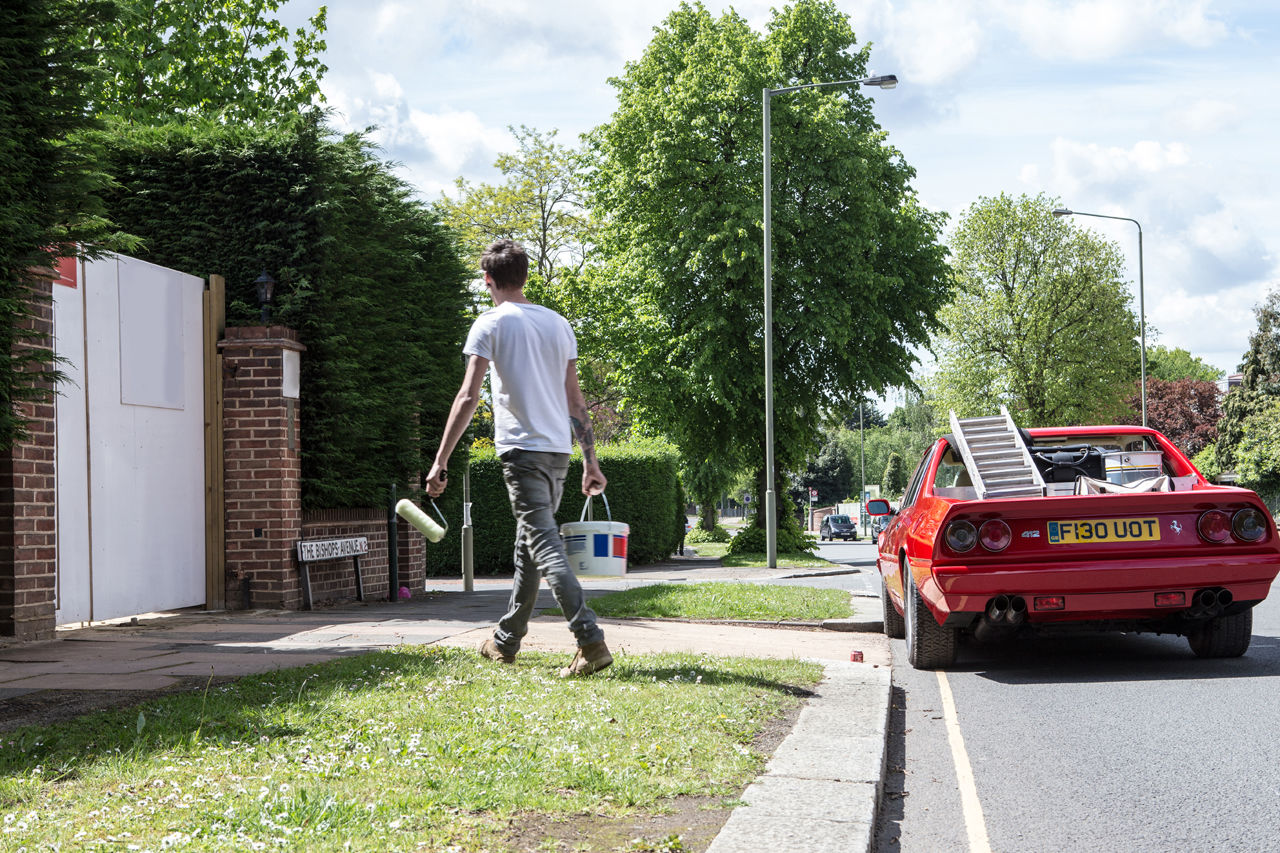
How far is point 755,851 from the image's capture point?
3.26 meters

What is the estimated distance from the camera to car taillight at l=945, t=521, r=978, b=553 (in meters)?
7.19

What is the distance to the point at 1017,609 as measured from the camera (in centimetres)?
720

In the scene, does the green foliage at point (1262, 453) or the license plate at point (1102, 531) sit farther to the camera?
the green foliage at point (1262, 453)

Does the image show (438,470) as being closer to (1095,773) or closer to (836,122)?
(1095,773)

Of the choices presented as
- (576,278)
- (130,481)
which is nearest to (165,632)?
(130,481)

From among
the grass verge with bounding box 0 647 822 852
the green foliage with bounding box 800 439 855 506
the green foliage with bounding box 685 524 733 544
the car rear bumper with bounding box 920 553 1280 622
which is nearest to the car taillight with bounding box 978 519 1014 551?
the car rear bumper with bounding box 920 553 1280 622

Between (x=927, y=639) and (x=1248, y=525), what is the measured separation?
2041mm

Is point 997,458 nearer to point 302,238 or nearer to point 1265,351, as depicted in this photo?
point 302,238

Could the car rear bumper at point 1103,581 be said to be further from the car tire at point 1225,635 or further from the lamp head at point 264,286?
the lamp head at point 264,286

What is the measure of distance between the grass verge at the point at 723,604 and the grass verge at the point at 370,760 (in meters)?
4.94

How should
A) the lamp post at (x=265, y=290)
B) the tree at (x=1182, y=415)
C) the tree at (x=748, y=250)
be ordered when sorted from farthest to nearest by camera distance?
1. the tree at (x=1182, y=415)
2. the tree at (x=748, y=250)
3. the lamp post at (x=265, y=290)

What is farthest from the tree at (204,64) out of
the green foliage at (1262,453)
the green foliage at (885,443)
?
the green foliage at (885,443)

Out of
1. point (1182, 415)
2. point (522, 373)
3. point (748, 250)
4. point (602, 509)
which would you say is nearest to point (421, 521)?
point (522, 373)

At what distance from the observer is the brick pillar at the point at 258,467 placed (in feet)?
35.6
